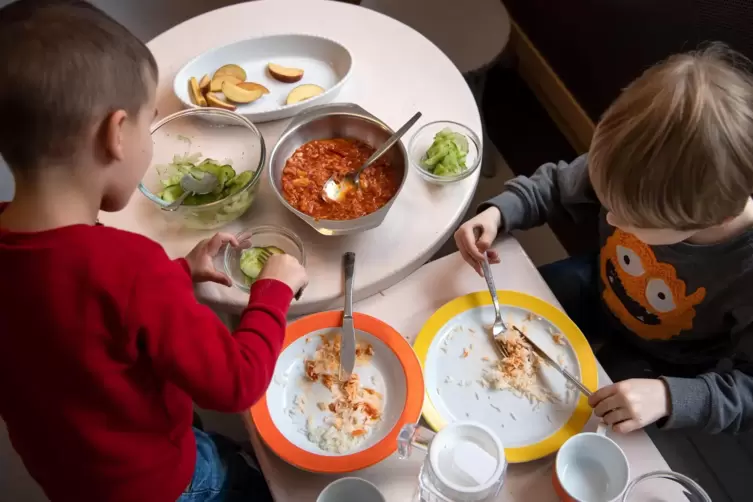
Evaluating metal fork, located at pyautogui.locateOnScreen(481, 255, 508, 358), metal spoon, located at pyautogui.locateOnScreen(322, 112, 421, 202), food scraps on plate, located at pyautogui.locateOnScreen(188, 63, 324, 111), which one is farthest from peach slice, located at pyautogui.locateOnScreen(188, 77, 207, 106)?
metal fork, located at pyautogui.locateOnScreen(481, 255, 508, 358)

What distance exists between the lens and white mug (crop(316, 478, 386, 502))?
0.81 m

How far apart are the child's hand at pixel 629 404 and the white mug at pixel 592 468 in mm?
53

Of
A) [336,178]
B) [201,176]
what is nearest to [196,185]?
[201,176]

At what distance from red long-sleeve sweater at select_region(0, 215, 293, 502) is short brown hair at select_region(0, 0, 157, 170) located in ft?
0.35

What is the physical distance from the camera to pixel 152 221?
1.12 metres

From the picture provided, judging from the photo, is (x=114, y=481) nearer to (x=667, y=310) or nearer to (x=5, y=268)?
(x=5, y=268)

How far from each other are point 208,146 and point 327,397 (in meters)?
0.57

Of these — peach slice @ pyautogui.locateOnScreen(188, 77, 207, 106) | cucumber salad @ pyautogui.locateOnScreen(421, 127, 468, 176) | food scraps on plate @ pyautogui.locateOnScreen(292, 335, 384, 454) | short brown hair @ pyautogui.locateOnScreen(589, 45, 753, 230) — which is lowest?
food scraps on plate @ pyautogui.locateOnScreen(292, 335, 384, 454)

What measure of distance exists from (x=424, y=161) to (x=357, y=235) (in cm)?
20

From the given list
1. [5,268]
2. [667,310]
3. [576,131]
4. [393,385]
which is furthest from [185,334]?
[576,131]

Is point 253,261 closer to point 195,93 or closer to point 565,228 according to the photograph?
point 195,93

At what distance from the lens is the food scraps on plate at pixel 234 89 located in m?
1.28

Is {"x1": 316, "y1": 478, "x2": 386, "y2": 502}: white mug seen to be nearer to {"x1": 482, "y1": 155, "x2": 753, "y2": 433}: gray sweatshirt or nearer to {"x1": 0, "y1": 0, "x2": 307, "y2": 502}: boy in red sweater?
{"x1": 0, "y1": 0, "x2": 307, "y2": 502}: boy in red sweater

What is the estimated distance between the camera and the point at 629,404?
90cm
